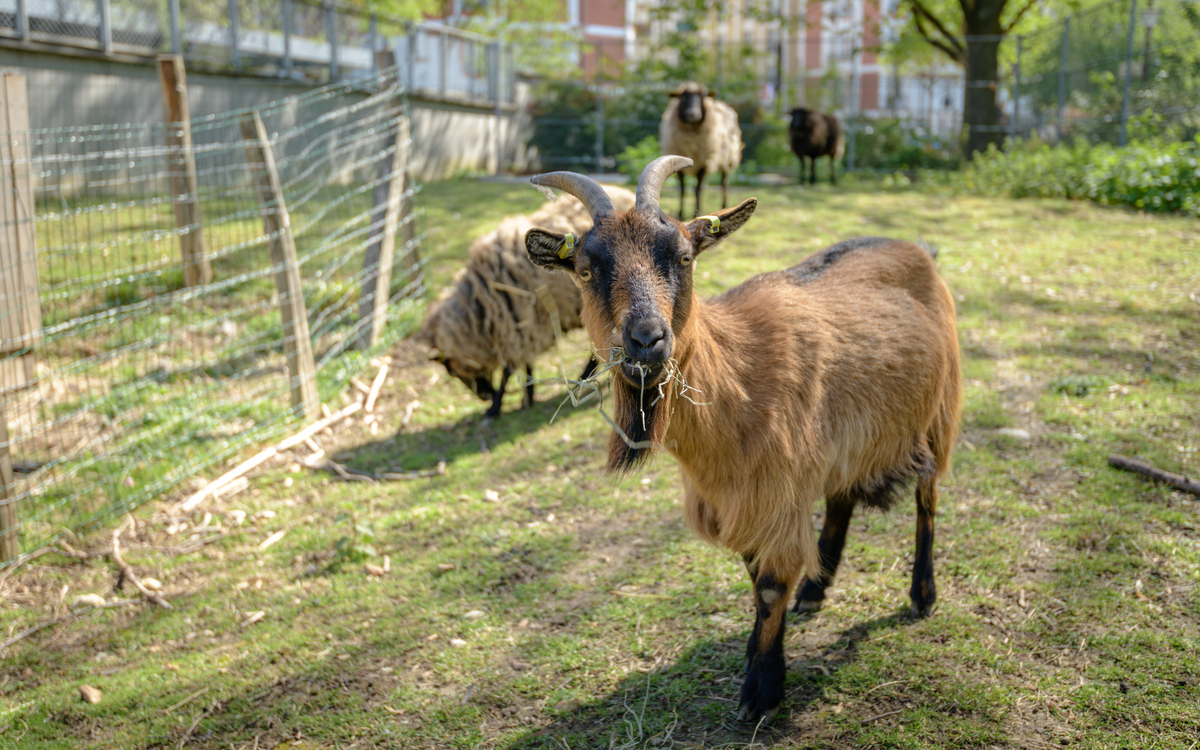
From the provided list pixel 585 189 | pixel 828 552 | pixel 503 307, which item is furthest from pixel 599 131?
pixel 585 189

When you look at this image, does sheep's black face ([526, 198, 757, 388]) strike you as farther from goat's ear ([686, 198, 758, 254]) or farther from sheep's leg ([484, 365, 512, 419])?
sheep's leg ([484, 365, 512, 419])

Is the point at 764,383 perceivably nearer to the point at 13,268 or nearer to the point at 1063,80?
the point at 13,268

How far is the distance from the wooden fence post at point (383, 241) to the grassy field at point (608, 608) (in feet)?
4.94

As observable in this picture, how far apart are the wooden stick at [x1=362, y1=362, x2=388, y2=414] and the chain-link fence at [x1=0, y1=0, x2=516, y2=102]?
274 inches

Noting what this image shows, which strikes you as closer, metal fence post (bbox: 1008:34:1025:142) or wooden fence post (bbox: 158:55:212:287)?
wooden fence post (bbox: 158:55:212:287)

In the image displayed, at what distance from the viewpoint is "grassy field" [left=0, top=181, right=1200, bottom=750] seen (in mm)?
3229

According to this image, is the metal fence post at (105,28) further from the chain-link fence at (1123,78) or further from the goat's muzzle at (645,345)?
the chain-link fence at (1123,78)

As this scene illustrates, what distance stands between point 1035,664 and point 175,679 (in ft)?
11.7

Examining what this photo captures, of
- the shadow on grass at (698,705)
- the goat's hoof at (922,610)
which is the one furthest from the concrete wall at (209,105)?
the goat's hoof at (922,610)

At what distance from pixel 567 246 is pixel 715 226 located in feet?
1.84

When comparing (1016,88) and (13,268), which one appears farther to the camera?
(1016,88)

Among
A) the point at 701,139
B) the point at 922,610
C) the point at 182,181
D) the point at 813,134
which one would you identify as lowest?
the point at 922,610

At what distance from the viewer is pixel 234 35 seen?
42.7 feet

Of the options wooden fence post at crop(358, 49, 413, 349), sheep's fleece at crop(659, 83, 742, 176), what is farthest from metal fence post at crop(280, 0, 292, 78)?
wooden fence post at crop(358, 49, 413, 349)
